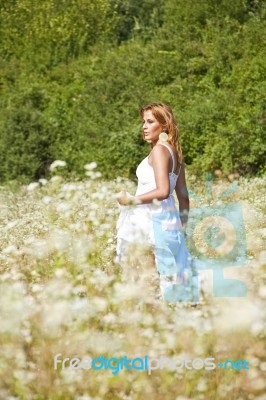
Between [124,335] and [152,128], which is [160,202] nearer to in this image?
[152,128]

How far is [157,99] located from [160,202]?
11929 millimetres

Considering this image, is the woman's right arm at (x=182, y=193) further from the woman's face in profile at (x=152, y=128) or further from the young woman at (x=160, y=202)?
the woman's face in profile at (x=152, y=128)

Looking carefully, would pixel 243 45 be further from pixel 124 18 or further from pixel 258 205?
pixel 124 18

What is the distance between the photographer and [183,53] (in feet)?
61.6

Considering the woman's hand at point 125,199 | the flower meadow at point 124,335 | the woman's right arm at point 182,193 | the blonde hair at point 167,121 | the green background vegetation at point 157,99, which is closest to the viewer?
the flower meadow at point 124,335

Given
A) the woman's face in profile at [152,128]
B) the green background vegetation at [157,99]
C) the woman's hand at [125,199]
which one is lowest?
the green background vegetation at [157,99]

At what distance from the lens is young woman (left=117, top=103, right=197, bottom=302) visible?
4.52m

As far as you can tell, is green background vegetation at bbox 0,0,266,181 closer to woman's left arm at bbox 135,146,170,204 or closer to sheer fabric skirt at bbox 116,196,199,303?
sheer fabric skirt at bbox 116,196,199,303

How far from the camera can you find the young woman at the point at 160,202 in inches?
178

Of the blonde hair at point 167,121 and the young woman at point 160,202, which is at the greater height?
the blonde hair at point 167,121

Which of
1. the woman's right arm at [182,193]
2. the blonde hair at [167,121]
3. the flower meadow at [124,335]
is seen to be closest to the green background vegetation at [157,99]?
the woman's right arm at [182,193]

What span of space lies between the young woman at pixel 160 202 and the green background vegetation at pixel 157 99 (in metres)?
8.85

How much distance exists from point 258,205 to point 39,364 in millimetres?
5642

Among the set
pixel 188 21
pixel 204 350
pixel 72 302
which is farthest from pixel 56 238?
pixel 188 21
